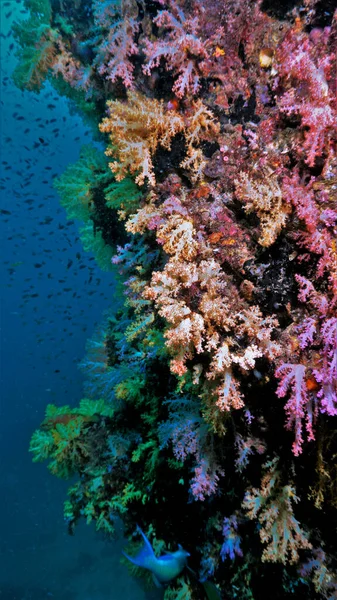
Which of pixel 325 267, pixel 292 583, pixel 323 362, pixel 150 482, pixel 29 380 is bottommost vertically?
pixel 29 380

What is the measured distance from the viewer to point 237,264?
8.07ft

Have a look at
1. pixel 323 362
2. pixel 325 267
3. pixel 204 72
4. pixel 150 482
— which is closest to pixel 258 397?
pixel 323 362

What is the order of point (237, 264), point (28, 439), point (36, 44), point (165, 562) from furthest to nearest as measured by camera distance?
1. point (28, 439)
2. point (36, 44)
3. point (165, 562)
4. point (237, 264)

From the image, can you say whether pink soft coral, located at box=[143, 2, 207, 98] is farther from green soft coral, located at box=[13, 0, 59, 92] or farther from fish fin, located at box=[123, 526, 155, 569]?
fish fin, located at box=[123, 526, 155, 569]

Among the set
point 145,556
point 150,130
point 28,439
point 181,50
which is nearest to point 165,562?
point 145,556

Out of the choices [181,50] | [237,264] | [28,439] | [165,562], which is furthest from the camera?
[28,439]

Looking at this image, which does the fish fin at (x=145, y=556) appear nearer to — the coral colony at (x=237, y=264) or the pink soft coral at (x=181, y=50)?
the coral colony at (x=237, y=264)

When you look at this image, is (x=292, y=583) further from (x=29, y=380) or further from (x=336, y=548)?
(x=29, y=380)

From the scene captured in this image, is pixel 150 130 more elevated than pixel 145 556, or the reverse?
pixel 150 130

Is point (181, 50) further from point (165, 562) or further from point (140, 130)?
point (165, 562)

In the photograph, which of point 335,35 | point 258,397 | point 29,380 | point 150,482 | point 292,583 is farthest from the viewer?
point 29,380

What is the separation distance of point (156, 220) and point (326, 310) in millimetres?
1453

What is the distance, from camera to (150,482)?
173 inches

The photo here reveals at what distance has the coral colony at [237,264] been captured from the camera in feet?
7.26
